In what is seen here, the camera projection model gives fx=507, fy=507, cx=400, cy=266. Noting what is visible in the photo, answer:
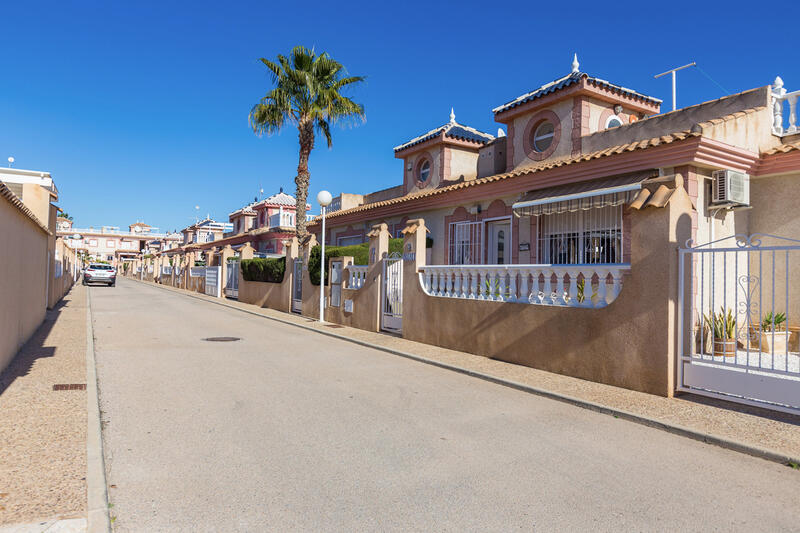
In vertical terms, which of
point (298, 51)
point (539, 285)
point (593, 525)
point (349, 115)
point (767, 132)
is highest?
point (298, 51)

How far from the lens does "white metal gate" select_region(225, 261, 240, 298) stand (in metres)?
25.1

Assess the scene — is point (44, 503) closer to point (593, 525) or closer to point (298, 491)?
point (298, 491)

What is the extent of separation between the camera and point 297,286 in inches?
704

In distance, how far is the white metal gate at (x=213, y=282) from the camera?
88.5 feet

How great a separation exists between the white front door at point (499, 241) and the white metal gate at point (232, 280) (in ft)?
48.5

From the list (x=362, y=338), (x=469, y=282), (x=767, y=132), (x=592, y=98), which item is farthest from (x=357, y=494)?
(x=592, y=98)

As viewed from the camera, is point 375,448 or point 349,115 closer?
point 375,448

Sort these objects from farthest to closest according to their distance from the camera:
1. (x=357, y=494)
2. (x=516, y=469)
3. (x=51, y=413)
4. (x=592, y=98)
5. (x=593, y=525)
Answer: (x=592, y=98) → (x=51, y=413) → (x=516, y=469) → (x=357, y=494) → (x=593, y=525)

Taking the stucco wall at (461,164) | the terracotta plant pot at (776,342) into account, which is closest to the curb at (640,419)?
the terracotta plant pot at (776,342)

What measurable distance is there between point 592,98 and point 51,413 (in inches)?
518

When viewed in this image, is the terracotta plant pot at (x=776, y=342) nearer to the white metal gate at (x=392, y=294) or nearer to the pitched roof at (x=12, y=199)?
the white metal gate at (x=392, y=294)

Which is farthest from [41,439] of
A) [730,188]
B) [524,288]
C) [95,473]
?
[730,188]

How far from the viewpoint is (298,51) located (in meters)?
18.0

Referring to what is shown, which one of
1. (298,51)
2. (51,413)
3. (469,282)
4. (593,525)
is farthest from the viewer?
(298,51)
